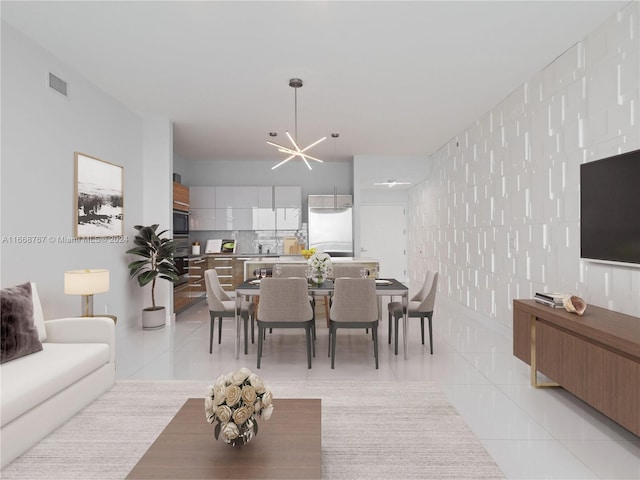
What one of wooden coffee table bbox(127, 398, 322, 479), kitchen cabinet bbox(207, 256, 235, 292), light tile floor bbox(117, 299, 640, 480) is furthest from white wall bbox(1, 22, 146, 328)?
kitchen cabinet bbox(207, 256, 235, 292)

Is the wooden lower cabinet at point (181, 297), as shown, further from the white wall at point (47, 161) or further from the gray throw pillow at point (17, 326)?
the gray throw pillow at point (17, 326)

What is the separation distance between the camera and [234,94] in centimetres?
478

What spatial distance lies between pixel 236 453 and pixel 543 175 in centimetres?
391

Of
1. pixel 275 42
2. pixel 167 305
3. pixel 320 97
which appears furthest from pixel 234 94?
pixel 167 305

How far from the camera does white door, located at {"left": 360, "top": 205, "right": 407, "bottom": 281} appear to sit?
34.5 feet

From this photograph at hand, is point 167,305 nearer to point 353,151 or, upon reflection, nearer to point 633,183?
point 353,151

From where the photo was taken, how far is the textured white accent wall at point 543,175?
3.11 meters

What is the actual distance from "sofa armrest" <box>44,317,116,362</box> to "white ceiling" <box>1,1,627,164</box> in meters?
2.36

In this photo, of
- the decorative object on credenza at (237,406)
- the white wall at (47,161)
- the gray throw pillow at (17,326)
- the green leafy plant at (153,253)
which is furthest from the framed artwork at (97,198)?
the decorative object on credenza at (237,406)

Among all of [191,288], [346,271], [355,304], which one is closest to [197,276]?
[191,288]

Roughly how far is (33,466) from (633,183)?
4.09 m

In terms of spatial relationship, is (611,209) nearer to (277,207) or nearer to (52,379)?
(52,379)

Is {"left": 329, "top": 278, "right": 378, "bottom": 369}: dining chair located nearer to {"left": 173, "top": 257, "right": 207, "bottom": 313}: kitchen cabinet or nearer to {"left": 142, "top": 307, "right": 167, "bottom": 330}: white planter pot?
{"left": 142, "top": 307, "right": 167, "bottom": 330}: white planter pot

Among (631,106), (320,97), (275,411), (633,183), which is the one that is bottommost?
→ (275,411)
